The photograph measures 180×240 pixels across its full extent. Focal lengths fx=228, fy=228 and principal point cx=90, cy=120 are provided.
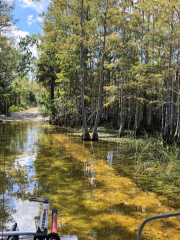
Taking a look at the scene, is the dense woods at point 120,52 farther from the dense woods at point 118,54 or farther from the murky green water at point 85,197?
the murky green water at point 85,197

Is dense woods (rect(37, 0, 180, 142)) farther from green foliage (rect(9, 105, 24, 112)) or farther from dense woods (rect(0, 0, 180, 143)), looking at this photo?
green foliage (rect(9, 105, 24, 112))

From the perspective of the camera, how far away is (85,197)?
4996mm

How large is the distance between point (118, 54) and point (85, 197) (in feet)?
39.3

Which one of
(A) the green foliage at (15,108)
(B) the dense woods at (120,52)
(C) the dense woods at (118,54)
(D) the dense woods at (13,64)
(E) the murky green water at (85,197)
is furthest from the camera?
(A) the green foliage at (15,108)

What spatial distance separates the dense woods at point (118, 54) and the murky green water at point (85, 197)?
15.9 feet

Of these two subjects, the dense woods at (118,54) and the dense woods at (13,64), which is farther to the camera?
the dense woods at (13,64)

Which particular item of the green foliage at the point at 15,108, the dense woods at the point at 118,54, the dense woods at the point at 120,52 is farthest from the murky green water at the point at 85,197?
the green foliage at the point at 15,108

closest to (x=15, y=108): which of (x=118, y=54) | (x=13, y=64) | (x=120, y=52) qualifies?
(x=13, y=64)

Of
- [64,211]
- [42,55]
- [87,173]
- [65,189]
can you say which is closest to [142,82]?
[87,173]

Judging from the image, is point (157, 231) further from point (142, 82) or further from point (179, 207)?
point (142, 82)

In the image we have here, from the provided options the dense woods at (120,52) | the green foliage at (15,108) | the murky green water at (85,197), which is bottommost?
the murky green water at (85,197)

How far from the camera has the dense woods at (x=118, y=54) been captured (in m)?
11.6

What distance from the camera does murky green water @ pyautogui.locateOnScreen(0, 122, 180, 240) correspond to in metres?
3.75

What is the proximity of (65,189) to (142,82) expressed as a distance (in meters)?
9.10
